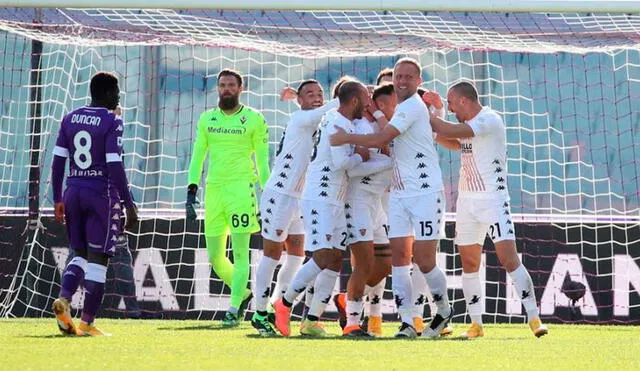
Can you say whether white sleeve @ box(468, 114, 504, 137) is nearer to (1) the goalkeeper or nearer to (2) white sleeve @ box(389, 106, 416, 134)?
(2) white sleeve @ box(389, 106, 416, 134)

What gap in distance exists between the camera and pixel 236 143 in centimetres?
1331

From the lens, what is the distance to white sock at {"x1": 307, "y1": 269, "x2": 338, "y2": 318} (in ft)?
38.3

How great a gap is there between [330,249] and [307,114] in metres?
1.21

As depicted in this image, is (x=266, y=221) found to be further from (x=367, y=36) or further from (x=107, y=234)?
(x=367, y=36)

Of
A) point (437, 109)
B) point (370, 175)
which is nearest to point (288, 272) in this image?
point (370, 175)

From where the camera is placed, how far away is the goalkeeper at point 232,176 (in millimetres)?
13195

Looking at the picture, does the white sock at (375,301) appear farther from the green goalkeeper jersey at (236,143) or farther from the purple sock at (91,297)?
the purple sock at (91,297)

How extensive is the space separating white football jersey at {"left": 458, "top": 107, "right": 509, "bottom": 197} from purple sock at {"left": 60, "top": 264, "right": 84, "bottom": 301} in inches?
124

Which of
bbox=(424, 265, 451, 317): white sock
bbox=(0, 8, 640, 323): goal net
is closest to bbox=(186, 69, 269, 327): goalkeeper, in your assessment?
bbox=(424, 265, 451, 317): white sock

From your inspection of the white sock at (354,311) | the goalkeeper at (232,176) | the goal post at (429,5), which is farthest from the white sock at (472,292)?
the goal post at (429,5)

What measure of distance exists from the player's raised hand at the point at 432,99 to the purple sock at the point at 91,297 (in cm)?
298

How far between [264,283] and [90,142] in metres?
1.90

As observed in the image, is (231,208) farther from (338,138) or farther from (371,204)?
(338,138)

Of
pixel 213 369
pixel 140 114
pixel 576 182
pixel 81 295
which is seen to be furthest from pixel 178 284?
pixel 213 369
